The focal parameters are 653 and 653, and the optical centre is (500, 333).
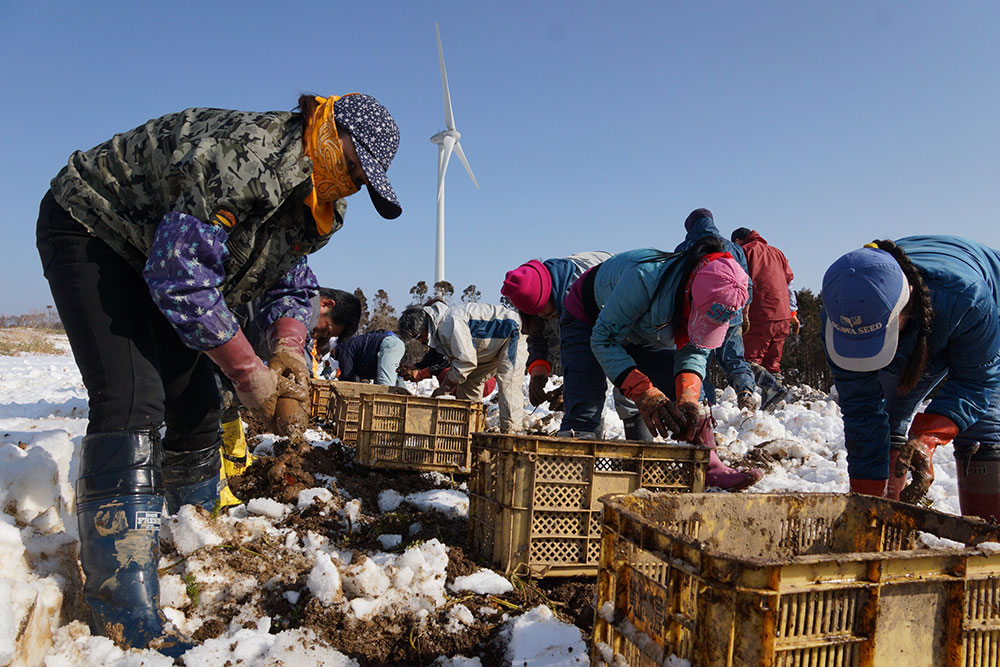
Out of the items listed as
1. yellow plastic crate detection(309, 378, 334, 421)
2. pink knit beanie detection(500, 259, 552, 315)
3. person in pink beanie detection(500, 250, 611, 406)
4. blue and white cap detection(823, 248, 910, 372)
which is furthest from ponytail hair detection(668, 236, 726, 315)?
yellow plastic crate detection(309, 378, 334, 421)

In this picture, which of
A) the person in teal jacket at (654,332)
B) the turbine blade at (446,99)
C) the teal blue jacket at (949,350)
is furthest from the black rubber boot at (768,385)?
the turbine blade at (446,99)

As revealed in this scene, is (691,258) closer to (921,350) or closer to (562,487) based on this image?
(921,350)

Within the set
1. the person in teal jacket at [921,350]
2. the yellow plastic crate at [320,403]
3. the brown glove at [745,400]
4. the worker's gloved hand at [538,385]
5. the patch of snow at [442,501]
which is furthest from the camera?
the brown glove at [745,400]

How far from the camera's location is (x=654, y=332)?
131 inches

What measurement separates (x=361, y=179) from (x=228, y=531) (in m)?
1.48

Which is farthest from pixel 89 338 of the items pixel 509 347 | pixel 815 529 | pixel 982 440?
pixel 509 347

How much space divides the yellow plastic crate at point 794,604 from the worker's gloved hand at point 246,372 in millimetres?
1158

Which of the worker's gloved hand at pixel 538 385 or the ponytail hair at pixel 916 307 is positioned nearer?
the ponytail hair at pixel 916 307

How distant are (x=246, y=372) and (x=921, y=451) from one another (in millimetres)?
2449

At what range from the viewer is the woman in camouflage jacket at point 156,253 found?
1817mm

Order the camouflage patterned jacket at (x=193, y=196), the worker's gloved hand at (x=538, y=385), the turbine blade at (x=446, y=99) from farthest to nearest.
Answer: the turbine blade at (x=446, y=99) → the worker's gloved hand at (x=538, y=385) → the camouflage patterned jacket at (x=193, y=196)

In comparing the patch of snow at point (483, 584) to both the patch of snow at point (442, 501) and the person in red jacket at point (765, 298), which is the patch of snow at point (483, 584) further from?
the person in red jacket at point (765, 298)

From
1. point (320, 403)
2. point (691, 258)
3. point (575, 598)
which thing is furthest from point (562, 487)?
point (320, 403)

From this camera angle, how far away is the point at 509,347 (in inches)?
243
